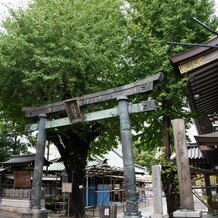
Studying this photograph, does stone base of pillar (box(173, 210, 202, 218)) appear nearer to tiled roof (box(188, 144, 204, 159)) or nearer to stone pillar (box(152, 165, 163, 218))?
stone pillar (box(152, 165, 163, 218))

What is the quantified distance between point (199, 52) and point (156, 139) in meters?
8.62

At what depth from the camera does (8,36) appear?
17.1 m

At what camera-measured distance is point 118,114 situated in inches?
519

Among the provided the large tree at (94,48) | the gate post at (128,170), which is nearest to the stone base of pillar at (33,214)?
the gate post at (128,170)

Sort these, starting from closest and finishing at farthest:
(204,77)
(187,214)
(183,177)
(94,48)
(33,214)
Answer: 1. (187,214)
2. (183,177)
3. (204,77)
4. (33,214)
5. (94,48)

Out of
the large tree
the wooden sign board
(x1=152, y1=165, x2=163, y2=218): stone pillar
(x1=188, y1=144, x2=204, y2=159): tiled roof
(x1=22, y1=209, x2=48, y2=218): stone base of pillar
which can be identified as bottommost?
(x1=22, y1=209, x2=48, y2=218): stone base of pillar

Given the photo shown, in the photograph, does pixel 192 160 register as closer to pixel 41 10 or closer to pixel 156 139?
pixel 156 139

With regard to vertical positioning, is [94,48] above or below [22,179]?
above

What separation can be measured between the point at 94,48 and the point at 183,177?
10.4 m

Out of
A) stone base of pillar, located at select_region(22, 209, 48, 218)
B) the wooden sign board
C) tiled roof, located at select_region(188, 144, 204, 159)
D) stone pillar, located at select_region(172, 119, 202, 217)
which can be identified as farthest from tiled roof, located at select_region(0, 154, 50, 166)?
stone pillar, located at select_region(172, 119, 202, 217)

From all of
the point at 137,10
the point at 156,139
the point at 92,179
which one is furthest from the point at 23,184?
the point at 137,10

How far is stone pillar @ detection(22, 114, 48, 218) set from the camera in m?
13.9

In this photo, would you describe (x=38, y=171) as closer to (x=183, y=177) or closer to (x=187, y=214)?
(x=183, y=177)

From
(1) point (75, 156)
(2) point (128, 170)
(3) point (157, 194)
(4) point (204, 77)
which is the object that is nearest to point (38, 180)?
(2) point (128, 170)
